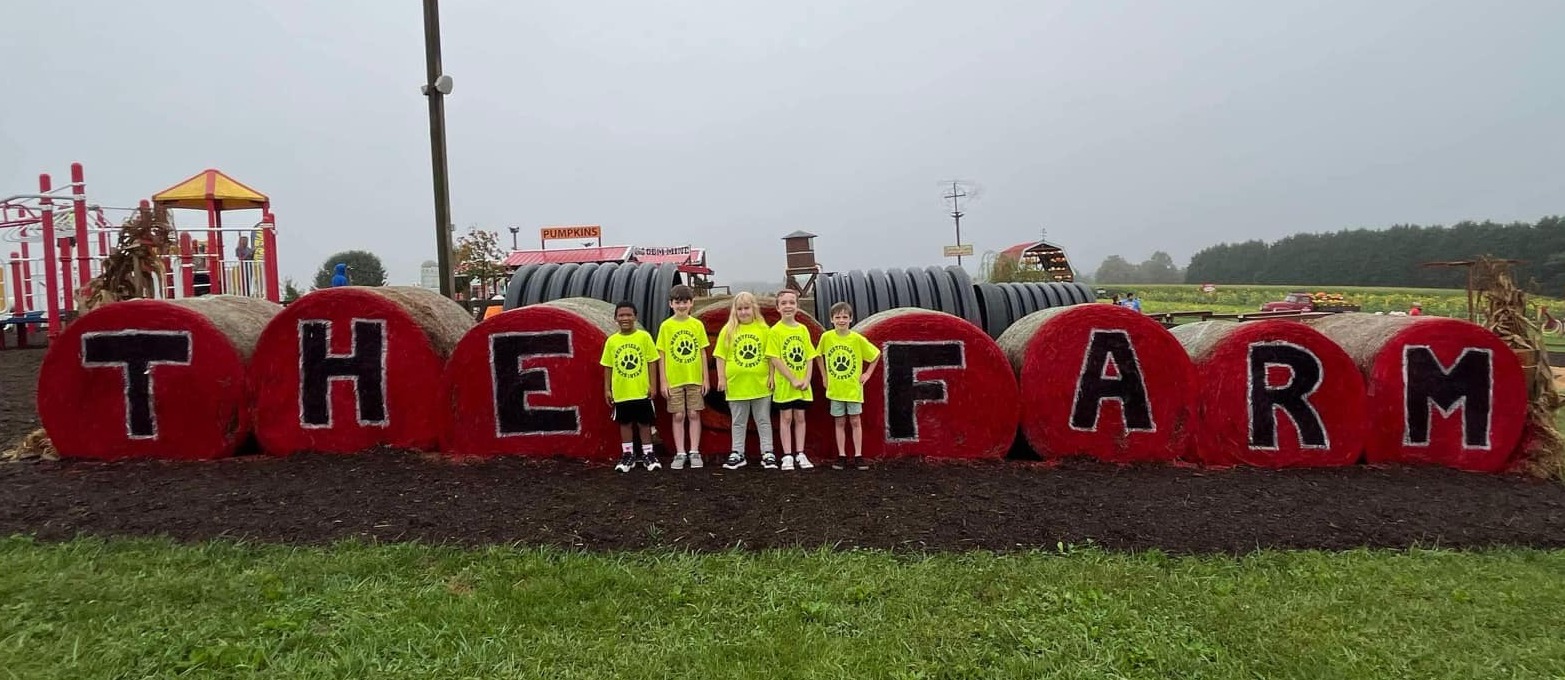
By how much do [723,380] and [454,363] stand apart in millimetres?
2197

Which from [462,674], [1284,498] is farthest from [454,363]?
[1284,498]

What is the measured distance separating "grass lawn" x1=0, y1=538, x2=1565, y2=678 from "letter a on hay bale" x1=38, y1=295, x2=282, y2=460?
221cm

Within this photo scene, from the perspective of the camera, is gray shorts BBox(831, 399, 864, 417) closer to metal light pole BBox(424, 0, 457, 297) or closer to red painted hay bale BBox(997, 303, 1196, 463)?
red painted hay bale BBox(997, 303, 1196, 463)

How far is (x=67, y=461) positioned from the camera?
6297 millimetres

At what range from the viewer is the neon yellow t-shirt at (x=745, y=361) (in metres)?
6.23

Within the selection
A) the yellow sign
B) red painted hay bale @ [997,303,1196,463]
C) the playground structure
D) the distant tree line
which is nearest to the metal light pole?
the playground structure

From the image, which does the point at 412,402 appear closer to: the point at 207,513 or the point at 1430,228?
the point at 207,513

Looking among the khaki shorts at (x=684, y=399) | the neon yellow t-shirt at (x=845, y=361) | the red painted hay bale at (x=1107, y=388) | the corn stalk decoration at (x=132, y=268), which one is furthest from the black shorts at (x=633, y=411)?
the corn stalk decoration at (x=132, y=268)

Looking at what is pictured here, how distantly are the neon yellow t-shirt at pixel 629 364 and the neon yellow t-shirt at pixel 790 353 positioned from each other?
0.96 m

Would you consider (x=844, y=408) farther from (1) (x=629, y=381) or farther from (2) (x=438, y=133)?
(2) (x=438, y=133)

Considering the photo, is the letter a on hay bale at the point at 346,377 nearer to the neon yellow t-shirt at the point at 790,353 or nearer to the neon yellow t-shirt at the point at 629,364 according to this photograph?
the neon yellow t-shirt at the point at 629,364

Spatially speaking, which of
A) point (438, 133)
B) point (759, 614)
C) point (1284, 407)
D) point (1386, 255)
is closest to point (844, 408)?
point (759, 614)

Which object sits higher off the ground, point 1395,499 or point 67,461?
point 67,461

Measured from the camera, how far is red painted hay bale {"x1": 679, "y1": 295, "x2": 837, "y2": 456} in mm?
6598
